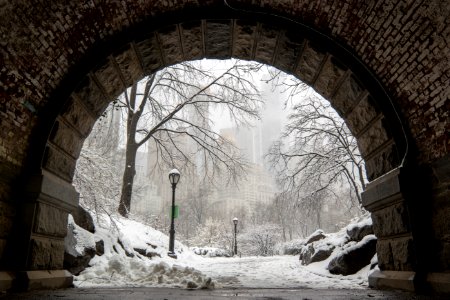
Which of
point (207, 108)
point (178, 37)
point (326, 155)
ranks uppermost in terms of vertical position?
point (207, 108)

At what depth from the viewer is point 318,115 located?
56.5 ft

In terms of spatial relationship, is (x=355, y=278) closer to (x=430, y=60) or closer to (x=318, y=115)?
(x=430, y=60)

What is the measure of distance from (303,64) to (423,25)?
188cm

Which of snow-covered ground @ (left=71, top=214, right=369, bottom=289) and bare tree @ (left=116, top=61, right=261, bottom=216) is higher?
bare tree @ (left=116, top=61, right=261, bottom=216)

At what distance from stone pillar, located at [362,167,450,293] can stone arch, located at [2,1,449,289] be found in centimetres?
2

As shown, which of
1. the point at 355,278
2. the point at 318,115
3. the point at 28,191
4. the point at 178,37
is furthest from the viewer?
the point at 318,115

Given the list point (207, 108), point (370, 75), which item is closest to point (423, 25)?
point (370, 75)

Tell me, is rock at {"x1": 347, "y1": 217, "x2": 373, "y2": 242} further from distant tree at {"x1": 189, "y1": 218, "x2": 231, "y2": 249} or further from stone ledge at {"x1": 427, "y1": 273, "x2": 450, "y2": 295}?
distant tree at {"x1": 189, "y1": 218, "x2": 231, "y2": 249}

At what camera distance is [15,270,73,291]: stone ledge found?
13.5 ft

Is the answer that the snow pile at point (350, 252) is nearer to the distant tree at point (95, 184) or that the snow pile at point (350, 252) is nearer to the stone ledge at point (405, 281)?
the stone ledge at point (405, 281)

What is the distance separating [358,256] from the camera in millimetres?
7773

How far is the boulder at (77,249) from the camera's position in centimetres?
615

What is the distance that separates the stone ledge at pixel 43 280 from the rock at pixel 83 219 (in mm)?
2859

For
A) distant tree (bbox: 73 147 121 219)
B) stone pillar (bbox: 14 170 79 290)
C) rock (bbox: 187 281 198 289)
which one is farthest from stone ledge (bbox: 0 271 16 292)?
distant tree (bbox: 73 147 121 219)
